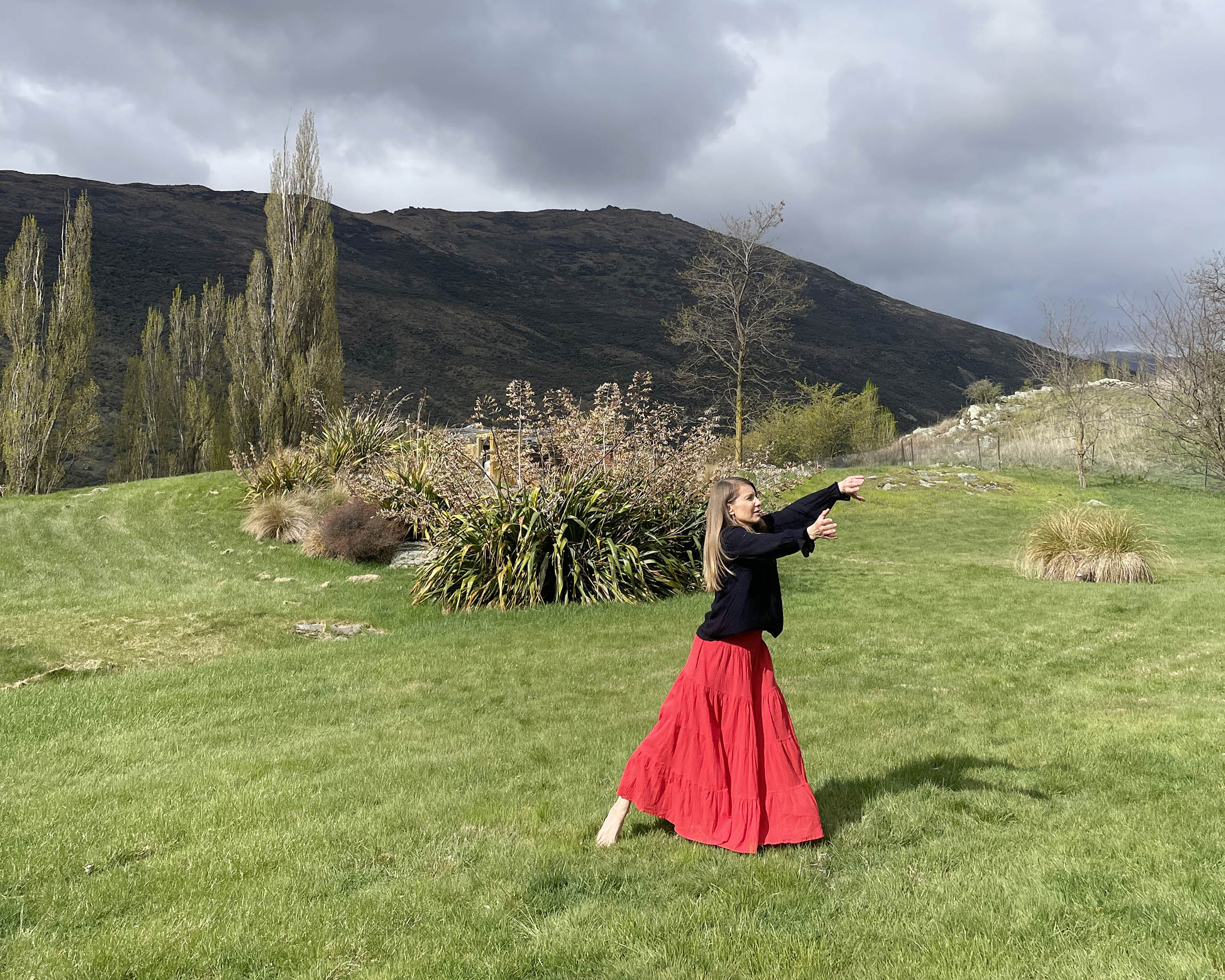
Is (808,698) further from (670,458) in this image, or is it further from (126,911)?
(670,458)

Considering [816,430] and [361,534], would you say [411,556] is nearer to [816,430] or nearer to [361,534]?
[361,534]

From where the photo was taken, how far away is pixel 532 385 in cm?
5703

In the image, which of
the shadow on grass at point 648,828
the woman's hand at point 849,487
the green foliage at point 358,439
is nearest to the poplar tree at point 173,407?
the green foliage at point 358,439

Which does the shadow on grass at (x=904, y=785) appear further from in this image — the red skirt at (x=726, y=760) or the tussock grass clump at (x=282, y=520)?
the tussock grass clump at (x=282, y=520)

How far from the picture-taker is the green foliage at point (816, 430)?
33062mm

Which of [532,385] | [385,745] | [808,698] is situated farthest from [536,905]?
[532,385]

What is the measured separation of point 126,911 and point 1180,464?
33.2 metres

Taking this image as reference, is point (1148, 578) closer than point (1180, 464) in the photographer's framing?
Yes

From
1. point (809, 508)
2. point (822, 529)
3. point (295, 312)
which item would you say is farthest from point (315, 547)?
point (822, 529)

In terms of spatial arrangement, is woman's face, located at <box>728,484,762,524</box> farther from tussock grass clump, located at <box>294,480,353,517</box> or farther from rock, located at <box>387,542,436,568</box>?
tussock grass clump, located at <box>294,480,353,517</box>

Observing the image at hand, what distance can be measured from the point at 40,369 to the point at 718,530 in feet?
90.5

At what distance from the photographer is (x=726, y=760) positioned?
3.75m

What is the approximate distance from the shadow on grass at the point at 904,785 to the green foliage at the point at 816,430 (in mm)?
27505

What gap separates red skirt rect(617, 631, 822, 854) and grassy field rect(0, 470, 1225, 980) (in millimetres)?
144
